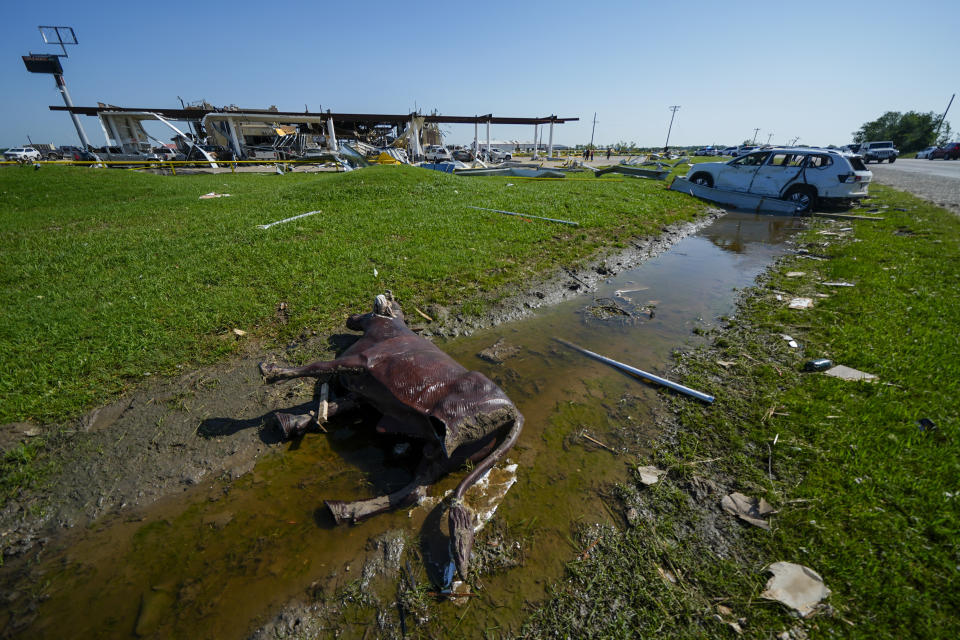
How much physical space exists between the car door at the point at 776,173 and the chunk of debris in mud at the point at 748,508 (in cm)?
1455

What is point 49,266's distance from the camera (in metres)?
5.49

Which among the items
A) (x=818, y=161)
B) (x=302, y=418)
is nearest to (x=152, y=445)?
(x=302, y=418)

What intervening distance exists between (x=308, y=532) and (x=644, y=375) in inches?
126

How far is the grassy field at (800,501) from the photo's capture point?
5.87 feet

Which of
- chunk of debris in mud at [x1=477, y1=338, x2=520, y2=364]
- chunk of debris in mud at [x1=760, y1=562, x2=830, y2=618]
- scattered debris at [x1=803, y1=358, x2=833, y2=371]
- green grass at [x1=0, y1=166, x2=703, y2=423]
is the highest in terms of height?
green grass at [x1=0, y1=166, x2=703, y2=423]

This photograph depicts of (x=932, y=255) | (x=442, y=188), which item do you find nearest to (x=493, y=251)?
(x=442, y=188)

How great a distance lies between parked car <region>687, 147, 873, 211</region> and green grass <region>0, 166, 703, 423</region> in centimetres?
411

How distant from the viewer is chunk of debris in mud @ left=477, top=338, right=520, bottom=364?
4.01 meters

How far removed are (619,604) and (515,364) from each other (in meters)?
2.33

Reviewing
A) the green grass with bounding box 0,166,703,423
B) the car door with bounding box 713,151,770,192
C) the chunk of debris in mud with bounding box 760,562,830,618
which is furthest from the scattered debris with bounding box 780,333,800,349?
the car door with bounding box 713,151,770,192

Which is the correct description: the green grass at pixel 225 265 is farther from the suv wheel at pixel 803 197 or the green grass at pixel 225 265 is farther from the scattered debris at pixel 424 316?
the suv wheel at pixel 803 197

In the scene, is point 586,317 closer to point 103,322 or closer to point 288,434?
point 288,434

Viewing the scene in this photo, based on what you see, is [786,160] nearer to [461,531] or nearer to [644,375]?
[644,375]

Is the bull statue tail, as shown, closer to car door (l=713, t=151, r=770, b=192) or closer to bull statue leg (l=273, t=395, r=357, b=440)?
bull statue leg (l=273, t=395, r=357, b=440)
